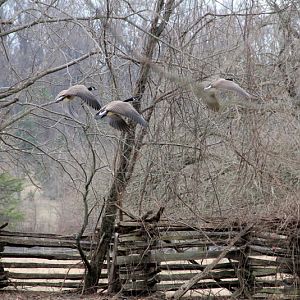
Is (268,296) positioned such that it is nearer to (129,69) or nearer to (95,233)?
(95,233)

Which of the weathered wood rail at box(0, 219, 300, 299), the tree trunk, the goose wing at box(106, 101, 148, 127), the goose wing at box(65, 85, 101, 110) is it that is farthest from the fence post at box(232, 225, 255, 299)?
the goose wing at box(106, 101, 148, 127)

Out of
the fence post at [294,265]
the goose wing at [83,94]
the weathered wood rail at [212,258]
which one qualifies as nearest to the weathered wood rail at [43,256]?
the weathered wood rail at [212,258]

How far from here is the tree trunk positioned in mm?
8747

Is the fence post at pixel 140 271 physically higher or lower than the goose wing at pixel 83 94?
lower

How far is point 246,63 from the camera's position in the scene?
8273 mm

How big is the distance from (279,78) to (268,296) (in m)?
3.33

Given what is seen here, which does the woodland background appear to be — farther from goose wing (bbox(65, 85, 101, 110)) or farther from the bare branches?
goose wing (bbox(65, 85, 101, 110))

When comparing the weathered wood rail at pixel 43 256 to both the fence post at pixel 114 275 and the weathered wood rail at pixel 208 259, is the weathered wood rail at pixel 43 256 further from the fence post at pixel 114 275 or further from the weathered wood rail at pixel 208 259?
the weathered wood rail at pixel 208 259

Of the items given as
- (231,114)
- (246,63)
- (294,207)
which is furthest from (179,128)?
(294,207)

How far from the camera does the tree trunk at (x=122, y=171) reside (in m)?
8.75

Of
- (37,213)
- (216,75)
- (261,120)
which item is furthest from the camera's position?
(37,213)

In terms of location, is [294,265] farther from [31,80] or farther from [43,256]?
[31,80]

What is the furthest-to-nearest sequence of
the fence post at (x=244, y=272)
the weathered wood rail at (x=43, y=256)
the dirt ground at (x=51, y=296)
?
the weathered wood rail at (x=43, y=256) < the dirt ground at (x=51, y=296) < the fence post at (x=244, y=272)

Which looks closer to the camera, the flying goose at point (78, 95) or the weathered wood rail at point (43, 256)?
the flying goose at point (78, 95)
